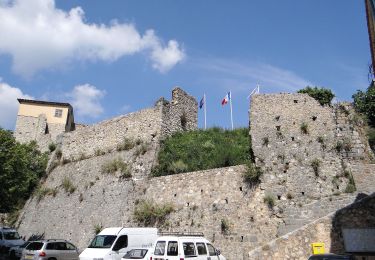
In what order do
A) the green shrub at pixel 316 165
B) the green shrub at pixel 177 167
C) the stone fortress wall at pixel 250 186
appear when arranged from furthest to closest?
the green shrub at pixel 177 167 → the green shrub at pixel 316 165 → the stone fortress wall at pixel 250 186

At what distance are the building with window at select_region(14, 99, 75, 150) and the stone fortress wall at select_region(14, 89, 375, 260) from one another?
631 inches

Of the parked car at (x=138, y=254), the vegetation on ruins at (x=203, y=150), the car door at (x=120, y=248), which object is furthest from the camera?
the vegetation on ruins at (x=203, y=150)

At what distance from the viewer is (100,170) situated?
2589 centimetres

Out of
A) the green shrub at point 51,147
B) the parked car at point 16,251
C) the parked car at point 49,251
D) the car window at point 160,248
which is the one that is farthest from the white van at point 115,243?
the green shrub at point 51,147

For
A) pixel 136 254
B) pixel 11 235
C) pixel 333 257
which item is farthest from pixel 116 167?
pixel 333 257

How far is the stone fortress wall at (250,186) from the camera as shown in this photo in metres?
16.9

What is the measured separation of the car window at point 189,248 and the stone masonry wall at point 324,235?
207 cm

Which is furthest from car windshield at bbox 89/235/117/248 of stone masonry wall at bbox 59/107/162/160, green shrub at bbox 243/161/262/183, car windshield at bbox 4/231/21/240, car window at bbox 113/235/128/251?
car windshield at bbox 4/231/21/240

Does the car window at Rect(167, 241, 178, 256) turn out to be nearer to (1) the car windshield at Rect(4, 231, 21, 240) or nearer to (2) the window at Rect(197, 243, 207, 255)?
(2) the window at Rect(197, 243, 207, 255)

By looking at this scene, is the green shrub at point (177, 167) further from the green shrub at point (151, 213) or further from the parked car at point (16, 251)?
the parked car at point (16, 251)

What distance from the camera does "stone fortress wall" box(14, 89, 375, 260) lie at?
16.9 metres

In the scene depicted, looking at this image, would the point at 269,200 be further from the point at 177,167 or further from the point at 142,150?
the point at 142,150

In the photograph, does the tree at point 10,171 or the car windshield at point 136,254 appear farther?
the tree at point 10,171

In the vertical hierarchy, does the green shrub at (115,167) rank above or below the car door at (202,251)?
above
